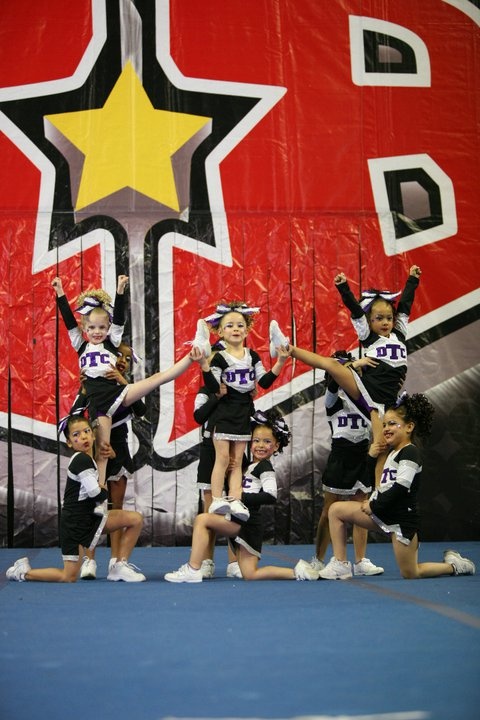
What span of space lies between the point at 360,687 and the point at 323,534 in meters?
3.04

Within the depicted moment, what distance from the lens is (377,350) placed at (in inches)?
220

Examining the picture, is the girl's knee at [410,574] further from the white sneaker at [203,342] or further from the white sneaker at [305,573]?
the white sneaker at [203,342]

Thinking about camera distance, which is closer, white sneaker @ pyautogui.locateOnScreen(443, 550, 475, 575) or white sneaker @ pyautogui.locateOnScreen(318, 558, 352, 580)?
white sneaker @ pyautogui.locateOnScreen(318, 558, 352, 580)

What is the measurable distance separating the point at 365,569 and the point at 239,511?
0.88 meters

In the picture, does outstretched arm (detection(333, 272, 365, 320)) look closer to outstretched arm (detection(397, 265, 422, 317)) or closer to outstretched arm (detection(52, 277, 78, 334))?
outstretched arm (detection(397, 265, 422, 317))

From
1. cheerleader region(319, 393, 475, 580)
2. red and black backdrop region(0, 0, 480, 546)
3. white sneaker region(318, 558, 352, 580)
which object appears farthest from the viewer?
red and black backdrop region(0, 0, 480, 546)

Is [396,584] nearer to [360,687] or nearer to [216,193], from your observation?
[360,687]

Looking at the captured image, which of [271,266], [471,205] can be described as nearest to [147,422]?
[271,266]

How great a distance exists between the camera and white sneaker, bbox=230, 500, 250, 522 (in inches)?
193

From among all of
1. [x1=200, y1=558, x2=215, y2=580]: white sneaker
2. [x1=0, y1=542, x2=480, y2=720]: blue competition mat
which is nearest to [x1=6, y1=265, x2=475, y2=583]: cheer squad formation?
[x1=200, y1=558, x2=215, y2=580]: white sneaker

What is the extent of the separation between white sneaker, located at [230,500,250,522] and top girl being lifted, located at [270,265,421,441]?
873mm

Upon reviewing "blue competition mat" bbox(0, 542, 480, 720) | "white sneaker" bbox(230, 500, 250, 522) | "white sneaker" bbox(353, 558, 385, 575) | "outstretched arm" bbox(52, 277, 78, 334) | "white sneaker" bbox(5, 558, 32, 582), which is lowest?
"white sneaker" bbox(353, 558, 385, 575)

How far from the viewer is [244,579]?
504 centimetres

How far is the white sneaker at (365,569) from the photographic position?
17.4 ft
